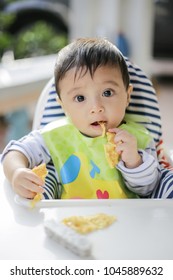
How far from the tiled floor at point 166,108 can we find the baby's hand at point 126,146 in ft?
6.24

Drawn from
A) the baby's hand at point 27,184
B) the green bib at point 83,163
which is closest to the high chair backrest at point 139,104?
the green bib at point 83,163

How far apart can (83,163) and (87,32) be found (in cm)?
308

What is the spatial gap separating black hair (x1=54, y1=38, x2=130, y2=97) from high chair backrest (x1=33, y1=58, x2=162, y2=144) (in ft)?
0.45

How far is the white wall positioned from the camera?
4027 millimetres

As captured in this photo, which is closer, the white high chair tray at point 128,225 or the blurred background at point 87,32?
the white high chair tray at point 128,225

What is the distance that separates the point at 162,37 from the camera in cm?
450

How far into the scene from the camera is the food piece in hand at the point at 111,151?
3.24 ft

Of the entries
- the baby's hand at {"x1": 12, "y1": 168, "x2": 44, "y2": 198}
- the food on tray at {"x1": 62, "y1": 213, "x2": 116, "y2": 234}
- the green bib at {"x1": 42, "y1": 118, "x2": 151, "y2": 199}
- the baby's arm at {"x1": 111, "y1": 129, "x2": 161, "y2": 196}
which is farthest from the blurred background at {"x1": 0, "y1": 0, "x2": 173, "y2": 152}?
the food on tray at {"x1": 62, "y1": 213, "x2": 116, "y2": 234}

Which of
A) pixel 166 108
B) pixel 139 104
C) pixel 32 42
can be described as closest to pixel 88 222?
pixel 139 104

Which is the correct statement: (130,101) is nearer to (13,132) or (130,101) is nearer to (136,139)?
(136,139)

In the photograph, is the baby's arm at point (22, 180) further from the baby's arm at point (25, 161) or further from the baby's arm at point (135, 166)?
the baby's arm at point (135, 166)

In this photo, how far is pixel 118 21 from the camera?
165 inches

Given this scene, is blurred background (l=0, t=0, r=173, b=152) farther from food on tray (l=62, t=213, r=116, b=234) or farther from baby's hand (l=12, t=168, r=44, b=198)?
food on tray (l=62, t=213, r=116, b=234)

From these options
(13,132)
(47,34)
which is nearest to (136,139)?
(13,132)
